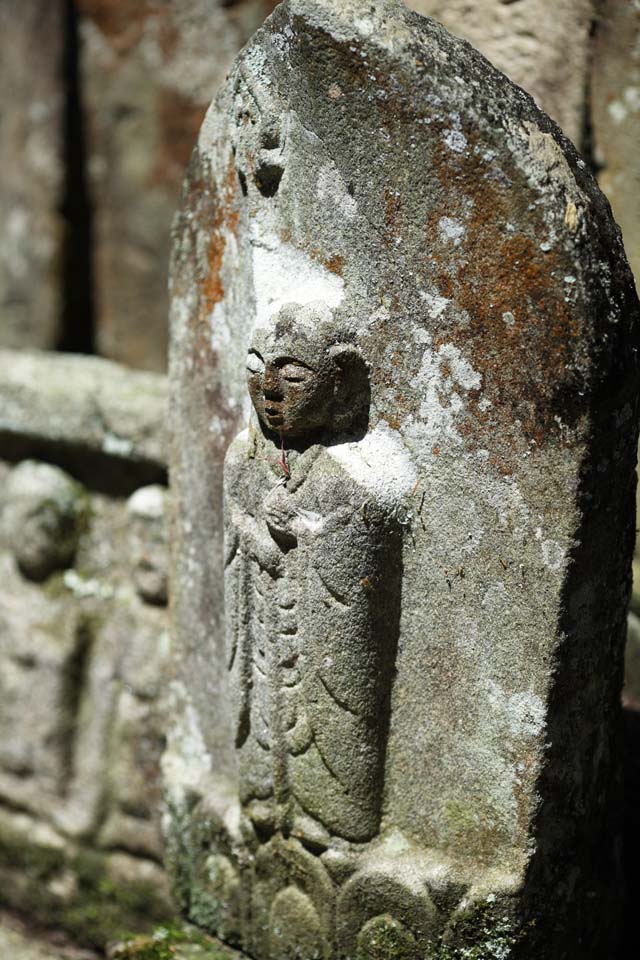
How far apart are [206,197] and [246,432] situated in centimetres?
43

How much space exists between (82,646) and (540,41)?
1.81m

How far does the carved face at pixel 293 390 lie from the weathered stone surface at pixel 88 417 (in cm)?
90

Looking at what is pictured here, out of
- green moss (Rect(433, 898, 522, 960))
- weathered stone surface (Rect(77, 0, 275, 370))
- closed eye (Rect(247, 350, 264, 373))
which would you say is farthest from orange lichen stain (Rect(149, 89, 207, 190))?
green moss (Rect(433, 898, 522, 960))

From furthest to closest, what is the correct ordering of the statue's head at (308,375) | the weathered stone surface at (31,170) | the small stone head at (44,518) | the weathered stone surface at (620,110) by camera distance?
1. the weathered stone surface at (31,170)
2. the small stone head at (44,518)
3. the weathered stone surface at (620,110)
4. the statue's head at (308,375)

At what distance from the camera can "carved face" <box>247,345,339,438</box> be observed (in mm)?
1481

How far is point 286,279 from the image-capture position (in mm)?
1576

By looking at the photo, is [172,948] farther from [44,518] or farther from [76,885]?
[44,518]

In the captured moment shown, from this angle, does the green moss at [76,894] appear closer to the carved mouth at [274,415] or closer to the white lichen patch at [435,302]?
the carved mouth at [274,415]

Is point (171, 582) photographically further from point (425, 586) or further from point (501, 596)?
point (501, 596)

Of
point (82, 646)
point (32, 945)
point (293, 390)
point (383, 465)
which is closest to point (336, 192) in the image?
point (293, 390)

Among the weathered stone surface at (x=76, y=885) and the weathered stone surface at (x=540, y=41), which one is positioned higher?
the weathered stone surface at (x=540, y=41)

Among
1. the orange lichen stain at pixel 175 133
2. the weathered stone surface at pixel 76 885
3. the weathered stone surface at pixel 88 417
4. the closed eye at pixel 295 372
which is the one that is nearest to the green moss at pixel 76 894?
the weathered stone surface at pixel 76 885

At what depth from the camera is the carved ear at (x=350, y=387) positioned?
4.88ft

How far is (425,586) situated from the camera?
5.04 ft
